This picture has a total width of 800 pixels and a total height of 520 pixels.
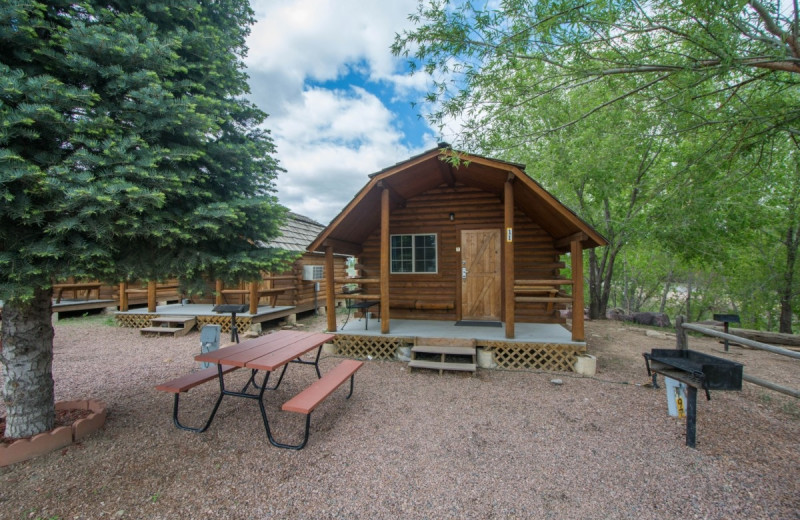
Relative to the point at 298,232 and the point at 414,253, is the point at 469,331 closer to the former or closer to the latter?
the point at 414,253

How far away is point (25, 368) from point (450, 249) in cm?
661

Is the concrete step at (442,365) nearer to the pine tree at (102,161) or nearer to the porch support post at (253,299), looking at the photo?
the pine tree at (102,161)

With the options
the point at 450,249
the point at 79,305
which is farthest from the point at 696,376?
the point at 79,305

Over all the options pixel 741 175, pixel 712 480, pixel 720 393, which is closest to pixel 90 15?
pixel 712 480

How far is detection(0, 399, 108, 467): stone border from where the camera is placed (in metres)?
2.59

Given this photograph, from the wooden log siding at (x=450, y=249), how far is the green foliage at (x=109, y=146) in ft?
15.4

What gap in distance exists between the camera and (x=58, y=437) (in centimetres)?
282

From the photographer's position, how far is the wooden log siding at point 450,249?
277 inches

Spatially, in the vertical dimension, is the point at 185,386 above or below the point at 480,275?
below

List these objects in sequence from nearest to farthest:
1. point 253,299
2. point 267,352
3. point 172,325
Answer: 1. point 267,352
2. point 253,299
3. point 172,325

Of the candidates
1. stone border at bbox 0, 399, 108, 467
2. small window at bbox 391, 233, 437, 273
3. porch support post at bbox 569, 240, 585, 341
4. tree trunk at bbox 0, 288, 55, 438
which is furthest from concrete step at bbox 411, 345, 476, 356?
tree trunk at bbox 0, 288, 55, 438

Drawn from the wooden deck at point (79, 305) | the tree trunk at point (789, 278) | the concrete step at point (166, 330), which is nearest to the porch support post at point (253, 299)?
the concrete step at point (166, 330)

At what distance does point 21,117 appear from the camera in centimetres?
198

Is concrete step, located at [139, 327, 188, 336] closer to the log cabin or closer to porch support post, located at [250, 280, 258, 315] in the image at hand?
porch support post, located at [250, 280, 258, 315]
